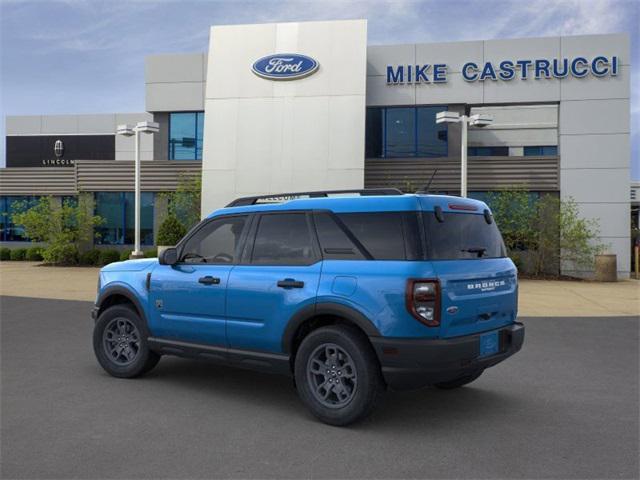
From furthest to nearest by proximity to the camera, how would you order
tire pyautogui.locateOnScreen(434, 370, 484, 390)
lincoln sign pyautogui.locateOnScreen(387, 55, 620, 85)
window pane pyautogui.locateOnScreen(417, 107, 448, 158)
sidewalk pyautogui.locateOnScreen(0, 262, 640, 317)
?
window pane pyautogui.locateOnScreen(417, 107, 448, 158), lincoln sign pyautogui.locateOnScreen(387, 55, 620, 85), sidewalk pyautogui.locateOnScreen(0, 262, 640, 317), tire pyautogui.locateOnScreen(434, 370, 484, 390)

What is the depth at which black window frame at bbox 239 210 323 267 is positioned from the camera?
5.08 metres

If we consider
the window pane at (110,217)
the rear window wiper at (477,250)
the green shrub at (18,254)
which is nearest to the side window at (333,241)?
the rear window wiper at (477,250)

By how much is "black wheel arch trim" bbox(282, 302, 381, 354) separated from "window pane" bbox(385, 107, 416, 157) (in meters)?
19.9

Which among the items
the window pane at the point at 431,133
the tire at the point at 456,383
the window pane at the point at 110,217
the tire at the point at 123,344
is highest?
the window pane at the point at 431,133

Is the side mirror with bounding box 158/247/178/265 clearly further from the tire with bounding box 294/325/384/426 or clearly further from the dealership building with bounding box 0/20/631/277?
the dealership building with bounding box 0/20/631/277

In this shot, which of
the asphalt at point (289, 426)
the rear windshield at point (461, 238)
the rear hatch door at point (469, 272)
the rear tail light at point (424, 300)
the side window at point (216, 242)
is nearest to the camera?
the asphalt at point (289, 426)

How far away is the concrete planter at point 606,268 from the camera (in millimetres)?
19938

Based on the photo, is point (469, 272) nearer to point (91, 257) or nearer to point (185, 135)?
point (91, 257)

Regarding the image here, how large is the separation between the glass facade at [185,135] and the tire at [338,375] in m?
21.9

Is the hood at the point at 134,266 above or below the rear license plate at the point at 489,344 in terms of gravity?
above

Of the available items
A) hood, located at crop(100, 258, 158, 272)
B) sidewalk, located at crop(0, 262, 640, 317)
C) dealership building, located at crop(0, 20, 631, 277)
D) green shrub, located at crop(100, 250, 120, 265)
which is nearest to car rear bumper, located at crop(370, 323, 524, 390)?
hood, located at crop(100, 258, 158, 272)

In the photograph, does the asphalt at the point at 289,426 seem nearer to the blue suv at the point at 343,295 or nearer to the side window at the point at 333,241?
the blue suv at the point at 343,295

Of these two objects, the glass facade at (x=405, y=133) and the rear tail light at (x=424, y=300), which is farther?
the glass facade at (x=405, y=133)

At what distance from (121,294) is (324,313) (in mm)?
2664
